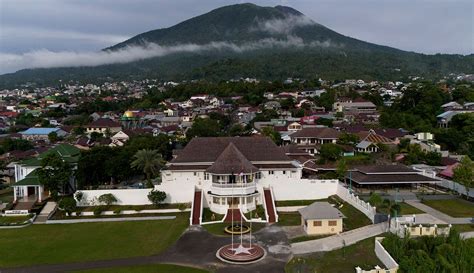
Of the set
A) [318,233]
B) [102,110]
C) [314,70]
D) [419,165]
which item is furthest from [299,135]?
[314,70]

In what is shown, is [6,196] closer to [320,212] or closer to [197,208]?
[197,208]

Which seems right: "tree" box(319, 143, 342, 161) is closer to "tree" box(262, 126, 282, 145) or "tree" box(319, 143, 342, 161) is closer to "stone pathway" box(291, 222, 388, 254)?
"tree" box(262, 126, 282, 145)

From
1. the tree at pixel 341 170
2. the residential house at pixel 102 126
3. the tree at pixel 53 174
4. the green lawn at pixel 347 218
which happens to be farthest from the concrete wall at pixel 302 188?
the residential house at pixel 102 126

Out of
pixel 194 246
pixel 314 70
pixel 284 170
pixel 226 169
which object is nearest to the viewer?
pixel 194 246

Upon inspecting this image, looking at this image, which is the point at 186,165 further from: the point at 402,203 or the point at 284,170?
the point at 402,203

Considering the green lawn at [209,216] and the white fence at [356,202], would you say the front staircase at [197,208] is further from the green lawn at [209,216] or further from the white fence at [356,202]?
the white fence at [356,202]

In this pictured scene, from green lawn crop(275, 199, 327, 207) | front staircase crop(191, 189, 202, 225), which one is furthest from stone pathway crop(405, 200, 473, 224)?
front staircase crop(191, 189, 202, 225)
